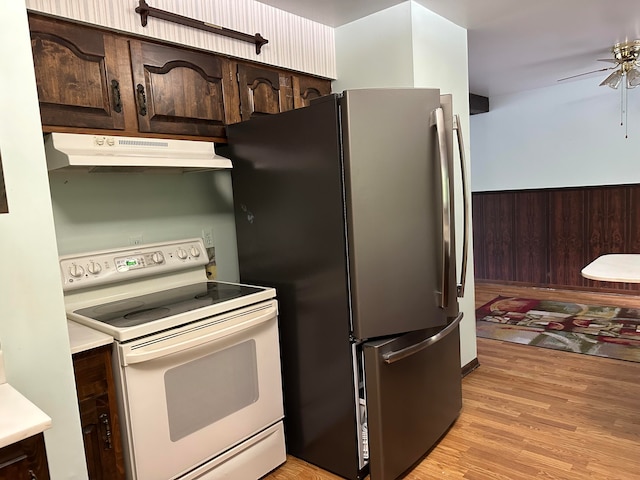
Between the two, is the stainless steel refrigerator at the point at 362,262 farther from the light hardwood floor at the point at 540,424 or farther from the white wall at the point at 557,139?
the white wall at the point at 557,139

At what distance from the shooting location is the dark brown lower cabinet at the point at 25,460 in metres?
1.00

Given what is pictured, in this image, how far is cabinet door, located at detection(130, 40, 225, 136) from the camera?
6.50 ft

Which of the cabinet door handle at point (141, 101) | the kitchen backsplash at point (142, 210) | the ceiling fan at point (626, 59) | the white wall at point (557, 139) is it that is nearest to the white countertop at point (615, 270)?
the kitchen backsplash at point (142, 210)

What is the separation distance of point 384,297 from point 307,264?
0.39 metres

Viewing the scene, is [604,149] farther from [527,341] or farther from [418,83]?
[418,83]

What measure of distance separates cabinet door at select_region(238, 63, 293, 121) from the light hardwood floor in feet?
6.04

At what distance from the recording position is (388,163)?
186cm

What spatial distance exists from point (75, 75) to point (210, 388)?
137 cm

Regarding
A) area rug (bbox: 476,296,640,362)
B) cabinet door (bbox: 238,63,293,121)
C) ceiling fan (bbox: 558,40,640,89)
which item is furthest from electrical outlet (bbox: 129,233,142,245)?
ceiling fan (bbox: 558,40,640,89)

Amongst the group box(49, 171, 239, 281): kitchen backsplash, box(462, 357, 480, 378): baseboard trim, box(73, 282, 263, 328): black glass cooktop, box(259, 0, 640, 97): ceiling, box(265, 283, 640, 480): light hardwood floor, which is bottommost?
box(265, 283, 640, 480): light hardwood floor

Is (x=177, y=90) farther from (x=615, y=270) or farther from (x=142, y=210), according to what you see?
(x=615, y=270)

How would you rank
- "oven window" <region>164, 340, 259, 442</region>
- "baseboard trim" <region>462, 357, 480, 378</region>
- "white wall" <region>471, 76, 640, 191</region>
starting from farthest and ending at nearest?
1. "white wall" <region>471, 76, 640, 191</region>
2. "baseboard trim" <region>462, 357, 480, 378</region>
3. "oven window" <region>164, 340, 259, 442</region>

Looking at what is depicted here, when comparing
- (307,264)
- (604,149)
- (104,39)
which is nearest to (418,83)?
(307,264)

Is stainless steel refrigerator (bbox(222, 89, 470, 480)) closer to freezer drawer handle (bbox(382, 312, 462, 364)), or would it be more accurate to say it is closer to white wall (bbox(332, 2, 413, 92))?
freezer drawer handle (bbox(382, 312, 462, 364))
